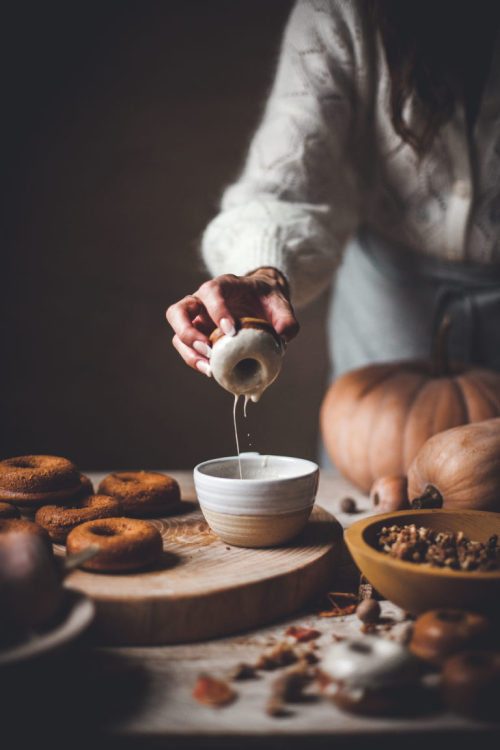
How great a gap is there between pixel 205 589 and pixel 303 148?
1.20 metres

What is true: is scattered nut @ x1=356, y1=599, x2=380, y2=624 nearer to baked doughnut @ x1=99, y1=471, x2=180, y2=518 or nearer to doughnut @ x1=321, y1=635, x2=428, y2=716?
doughnut @ x1=321, y1=635, x2=428, y2=716

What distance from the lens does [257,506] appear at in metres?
1.12

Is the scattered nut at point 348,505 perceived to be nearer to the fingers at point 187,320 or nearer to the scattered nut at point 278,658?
the fingers at point 187,320

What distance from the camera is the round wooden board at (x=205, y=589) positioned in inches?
36.7

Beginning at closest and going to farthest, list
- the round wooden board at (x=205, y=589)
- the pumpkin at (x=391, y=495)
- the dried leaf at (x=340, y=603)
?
1. the round wooden board at (x=205, y=589)
2. the dried leaf at (x=340, y=603)
3. the pumpkin at (x=391, y=495)

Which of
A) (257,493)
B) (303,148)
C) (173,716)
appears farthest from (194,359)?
(303,148)

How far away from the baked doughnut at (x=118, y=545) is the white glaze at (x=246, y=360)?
11.2 inches

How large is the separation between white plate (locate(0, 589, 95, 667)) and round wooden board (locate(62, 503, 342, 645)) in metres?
0.11

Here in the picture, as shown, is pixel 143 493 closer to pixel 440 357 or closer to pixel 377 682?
pixel 377 682

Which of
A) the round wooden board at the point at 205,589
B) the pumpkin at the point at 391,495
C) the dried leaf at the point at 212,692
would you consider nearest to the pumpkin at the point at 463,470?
the pumpkin at the point at 391,495

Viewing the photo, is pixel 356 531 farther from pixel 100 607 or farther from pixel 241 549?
pixel 100 607

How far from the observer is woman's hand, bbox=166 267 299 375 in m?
1.19

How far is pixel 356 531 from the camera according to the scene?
1030mm

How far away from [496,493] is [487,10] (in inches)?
51.0
